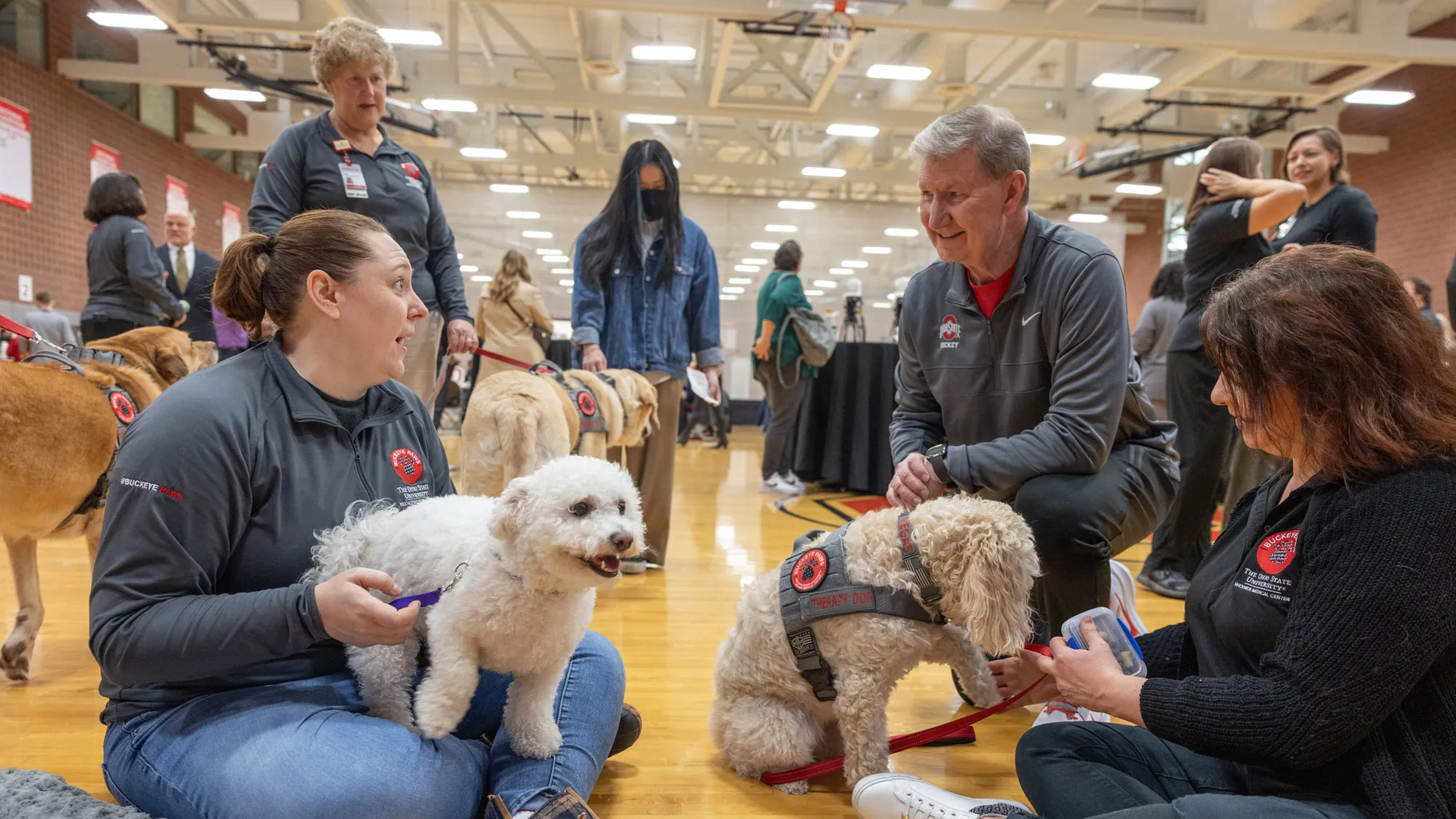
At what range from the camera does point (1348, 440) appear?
1113 mm

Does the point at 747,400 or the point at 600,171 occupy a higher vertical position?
the point at 600,171

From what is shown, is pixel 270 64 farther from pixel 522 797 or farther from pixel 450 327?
pixel 522 797

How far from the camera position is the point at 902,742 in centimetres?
192

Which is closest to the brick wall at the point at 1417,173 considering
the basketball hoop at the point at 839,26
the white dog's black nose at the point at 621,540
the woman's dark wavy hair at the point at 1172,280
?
the woman's dark wavy hair at the point at 1172,280

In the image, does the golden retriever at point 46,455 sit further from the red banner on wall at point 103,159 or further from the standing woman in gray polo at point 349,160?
the red banner on wall at point 103,159

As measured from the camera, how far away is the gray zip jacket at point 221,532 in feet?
4.15

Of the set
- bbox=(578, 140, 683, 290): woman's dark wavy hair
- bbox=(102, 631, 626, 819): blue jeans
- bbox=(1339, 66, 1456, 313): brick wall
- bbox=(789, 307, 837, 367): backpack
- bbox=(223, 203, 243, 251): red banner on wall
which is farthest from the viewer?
bbox=(223, 203, 243, 251): red banner on wall

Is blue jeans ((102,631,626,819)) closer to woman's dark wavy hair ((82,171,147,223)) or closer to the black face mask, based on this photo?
the black face mask

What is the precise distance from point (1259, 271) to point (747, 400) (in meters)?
13.4

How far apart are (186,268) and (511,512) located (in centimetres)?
584

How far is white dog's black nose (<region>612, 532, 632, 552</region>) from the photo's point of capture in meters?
1.37

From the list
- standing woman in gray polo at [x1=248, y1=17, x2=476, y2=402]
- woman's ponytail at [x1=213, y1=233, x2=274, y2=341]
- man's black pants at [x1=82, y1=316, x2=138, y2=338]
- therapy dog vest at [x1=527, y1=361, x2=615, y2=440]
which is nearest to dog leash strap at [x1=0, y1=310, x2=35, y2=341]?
standing woman in gray polo at [x1=248, y1=17, x2=476, y2=402]

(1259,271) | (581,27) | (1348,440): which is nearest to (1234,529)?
(1348,440)

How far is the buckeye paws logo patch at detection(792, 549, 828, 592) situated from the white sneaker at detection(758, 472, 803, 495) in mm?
4623
